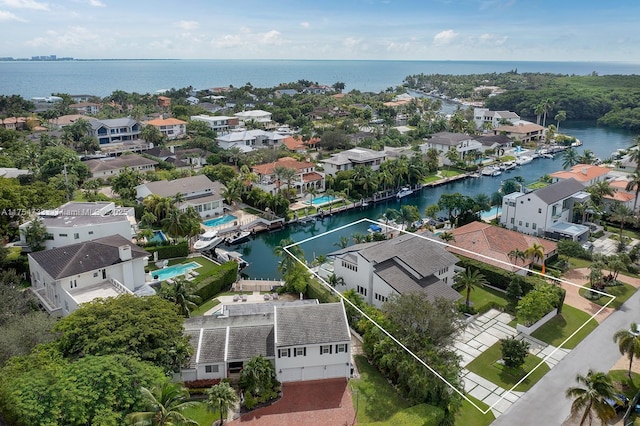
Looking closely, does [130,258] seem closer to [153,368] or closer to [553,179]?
[153,368]

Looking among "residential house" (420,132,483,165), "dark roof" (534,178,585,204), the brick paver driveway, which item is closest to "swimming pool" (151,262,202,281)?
the brick paver driveway

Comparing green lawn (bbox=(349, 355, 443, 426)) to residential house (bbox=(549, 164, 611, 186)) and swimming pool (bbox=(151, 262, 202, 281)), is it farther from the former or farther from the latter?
residential house (bbox=(549, 164, 611, 186))

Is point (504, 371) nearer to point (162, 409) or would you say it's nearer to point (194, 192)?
point (162, 409)

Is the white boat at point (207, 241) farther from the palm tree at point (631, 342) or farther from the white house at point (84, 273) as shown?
the palm tree at point (631, 342)

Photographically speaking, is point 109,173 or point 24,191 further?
point 109,173

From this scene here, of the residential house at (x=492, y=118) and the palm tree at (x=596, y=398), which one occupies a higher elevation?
the residential house at (x=492, y=118)

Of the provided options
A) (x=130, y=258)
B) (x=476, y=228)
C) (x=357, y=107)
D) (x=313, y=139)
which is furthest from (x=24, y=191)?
(x=357, y=107)

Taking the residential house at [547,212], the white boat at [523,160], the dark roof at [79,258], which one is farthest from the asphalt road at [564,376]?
the white boat at [523,160]

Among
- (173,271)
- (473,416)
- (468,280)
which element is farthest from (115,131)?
(473,416)
